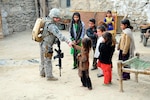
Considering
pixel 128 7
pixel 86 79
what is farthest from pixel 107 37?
pixel 128 7

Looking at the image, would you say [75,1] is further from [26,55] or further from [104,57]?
[104,57]

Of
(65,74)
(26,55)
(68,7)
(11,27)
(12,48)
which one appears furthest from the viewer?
(68,7)

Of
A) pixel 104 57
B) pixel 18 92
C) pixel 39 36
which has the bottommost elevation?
pixel 18 92

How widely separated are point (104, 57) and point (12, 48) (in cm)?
489

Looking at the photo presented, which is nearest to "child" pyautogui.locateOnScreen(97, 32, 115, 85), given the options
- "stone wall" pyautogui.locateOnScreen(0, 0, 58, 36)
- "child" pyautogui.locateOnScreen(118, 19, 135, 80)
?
"child" pyautogui.locateOnScreen(118, 19, 135, 80)

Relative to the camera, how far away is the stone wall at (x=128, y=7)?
11344mm

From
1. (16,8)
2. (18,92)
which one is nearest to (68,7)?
(16,8)

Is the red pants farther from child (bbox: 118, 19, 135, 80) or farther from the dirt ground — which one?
child (bbox: 118, 19, 135, 80)

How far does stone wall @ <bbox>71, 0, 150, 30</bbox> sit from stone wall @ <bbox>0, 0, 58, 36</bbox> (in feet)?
6.21

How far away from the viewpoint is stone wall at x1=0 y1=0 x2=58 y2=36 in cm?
1219

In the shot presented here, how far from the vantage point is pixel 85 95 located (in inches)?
197

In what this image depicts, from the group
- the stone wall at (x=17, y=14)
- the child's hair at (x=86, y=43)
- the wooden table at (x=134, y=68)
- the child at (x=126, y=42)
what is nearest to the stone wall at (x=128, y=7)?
the stone wall at (x=17, y=14)

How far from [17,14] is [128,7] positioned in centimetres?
511

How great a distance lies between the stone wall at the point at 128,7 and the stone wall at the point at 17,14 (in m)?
1.89
